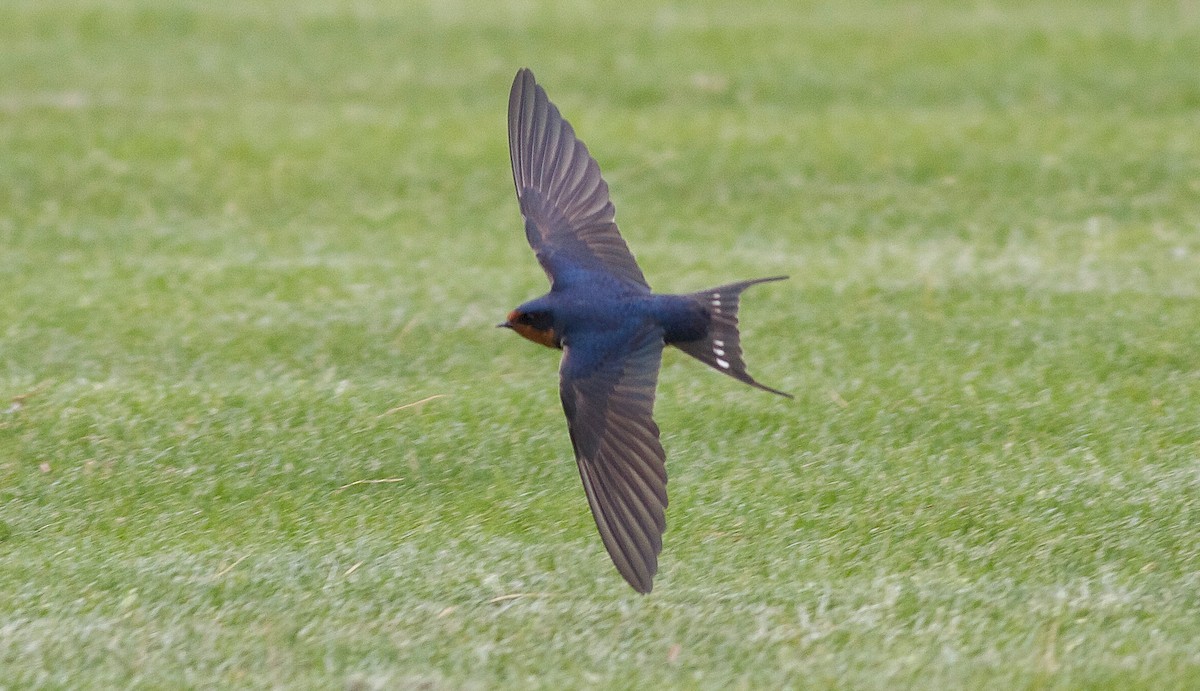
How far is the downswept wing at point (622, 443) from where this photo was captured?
14.3 feet

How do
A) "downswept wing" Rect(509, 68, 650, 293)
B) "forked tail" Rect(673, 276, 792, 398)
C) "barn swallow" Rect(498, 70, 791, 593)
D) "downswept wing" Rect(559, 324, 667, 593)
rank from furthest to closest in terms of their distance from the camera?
"downswept wing" Rect(509, 68, 650, 293), "forked tail" Rect(673, 276, 792, 398), "barn swallow" Rect(498, 70, 791, 593), "downswept wing" Rect(559, 324, 667, 593)

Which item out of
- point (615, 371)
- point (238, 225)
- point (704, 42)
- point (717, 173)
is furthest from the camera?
point (704, 42)

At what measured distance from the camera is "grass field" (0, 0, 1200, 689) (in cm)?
439

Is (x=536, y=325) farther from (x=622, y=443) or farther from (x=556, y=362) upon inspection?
(x=556, y=362)

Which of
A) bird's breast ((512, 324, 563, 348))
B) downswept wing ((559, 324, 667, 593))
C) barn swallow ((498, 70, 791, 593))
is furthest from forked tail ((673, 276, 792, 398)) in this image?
bird's breast ((512, 324, 563, 348))

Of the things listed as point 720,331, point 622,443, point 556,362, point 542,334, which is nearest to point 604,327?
point 542,334

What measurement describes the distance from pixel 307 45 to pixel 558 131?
239 inches

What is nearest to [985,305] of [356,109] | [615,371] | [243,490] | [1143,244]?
[1143,244]

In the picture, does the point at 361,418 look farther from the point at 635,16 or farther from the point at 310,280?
the point at 635,16

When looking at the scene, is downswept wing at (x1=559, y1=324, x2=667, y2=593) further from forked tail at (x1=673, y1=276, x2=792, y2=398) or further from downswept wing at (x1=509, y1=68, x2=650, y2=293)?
downswept wing at (x1=509, y1=68, x2=650, y2=293)

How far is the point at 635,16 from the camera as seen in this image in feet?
39.4

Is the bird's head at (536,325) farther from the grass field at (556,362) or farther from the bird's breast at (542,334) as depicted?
the grass field at (556,362)

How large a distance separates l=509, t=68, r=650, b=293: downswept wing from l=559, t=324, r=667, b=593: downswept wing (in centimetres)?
66

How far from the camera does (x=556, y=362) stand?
661cm
